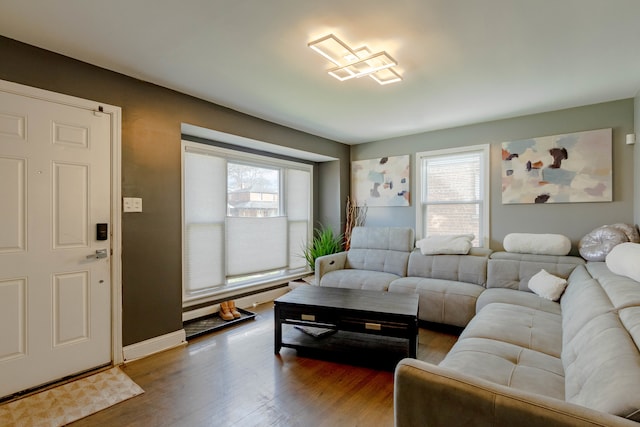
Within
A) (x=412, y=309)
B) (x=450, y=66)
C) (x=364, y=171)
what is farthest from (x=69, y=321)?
(x=364, y=171)

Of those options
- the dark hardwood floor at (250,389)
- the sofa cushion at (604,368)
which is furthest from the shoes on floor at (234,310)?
the sofa cushion at (604,368)

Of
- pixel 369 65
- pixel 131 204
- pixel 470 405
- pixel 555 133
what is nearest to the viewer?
pixel 470 405

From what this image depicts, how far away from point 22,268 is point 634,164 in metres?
5.15

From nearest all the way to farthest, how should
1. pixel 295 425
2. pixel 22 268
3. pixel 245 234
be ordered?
pixel 295 425 → pixel 22 268 → pixel 245 234

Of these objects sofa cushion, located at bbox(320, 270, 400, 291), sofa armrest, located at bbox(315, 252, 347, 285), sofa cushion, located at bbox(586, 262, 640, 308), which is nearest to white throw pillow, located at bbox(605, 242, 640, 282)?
sofa cushion, located at bbox(586, 262, 640, 308)

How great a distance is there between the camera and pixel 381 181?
4688 mm

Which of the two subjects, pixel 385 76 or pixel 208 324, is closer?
pixel 385 76

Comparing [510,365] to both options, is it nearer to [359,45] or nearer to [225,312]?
[359,45]

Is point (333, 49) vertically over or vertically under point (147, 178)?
over

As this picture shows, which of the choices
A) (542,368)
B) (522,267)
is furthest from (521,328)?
(522,267)

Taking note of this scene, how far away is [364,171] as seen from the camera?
16.0 ft

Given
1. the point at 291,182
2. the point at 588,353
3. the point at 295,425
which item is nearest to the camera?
the point at 588,353

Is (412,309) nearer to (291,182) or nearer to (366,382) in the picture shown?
(366,382)

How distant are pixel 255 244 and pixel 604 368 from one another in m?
3.62
